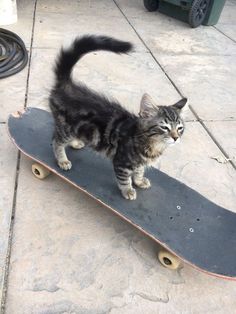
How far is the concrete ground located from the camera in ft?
6.76

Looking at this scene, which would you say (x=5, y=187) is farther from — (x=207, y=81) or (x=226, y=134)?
(x=207, y=81)

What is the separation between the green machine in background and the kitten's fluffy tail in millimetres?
4192

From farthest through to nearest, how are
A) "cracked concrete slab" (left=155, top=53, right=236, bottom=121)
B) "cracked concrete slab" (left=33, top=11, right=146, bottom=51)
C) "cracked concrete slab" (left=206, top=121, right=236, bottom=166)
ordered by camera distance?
"cracked concrete slab" (left=33, top=11, right=146, bottom=51), "cracked concrete slab" (left=155, top=53, right=236, bottom=121), "cracked concrete slab" (left=206, top=121, right=236, bottom=166)

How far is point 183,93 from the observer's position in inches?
169

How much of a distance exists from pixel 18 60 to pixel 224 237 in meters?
3.33

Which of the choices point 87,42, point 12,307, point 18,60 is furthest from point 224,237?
point 18,60

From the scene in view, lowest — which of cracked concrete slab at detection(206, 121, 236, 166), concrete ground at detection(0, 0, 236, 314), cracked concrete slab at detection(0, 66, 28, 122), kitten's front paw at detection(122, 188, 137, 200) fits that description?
cracked concrete slab at detection(0, 66, 28, 122)

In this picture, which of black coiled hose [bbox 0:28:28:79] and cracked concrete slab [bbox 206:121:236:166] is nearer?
cracked concrete slab [bbox 206:121:236:166]

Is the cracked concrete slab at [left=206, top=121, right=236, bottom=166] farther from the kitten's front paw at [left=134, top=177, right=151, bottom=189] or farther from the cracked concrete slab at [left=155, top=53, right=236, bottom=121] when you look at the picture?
the kitten's front paw at [left=134, top=177, right=151, bottom=189]

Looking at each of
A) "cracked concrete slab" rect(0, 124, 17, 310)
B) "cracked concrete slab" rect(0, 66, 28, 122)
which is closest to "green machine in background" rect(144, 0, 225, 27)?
"cracked concrete slab" rect(0, 66, 28, 122)

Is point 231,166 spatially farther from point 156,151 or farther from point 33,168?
point 33,168

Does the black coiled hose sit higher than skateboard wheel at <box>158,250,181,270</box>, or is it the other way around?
skateboard wheel at <box>158,250,181,270</box>

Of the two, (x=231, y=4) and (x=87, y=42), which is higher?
(x=87, y=42)

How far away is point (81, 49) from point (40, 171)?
1015 mm
